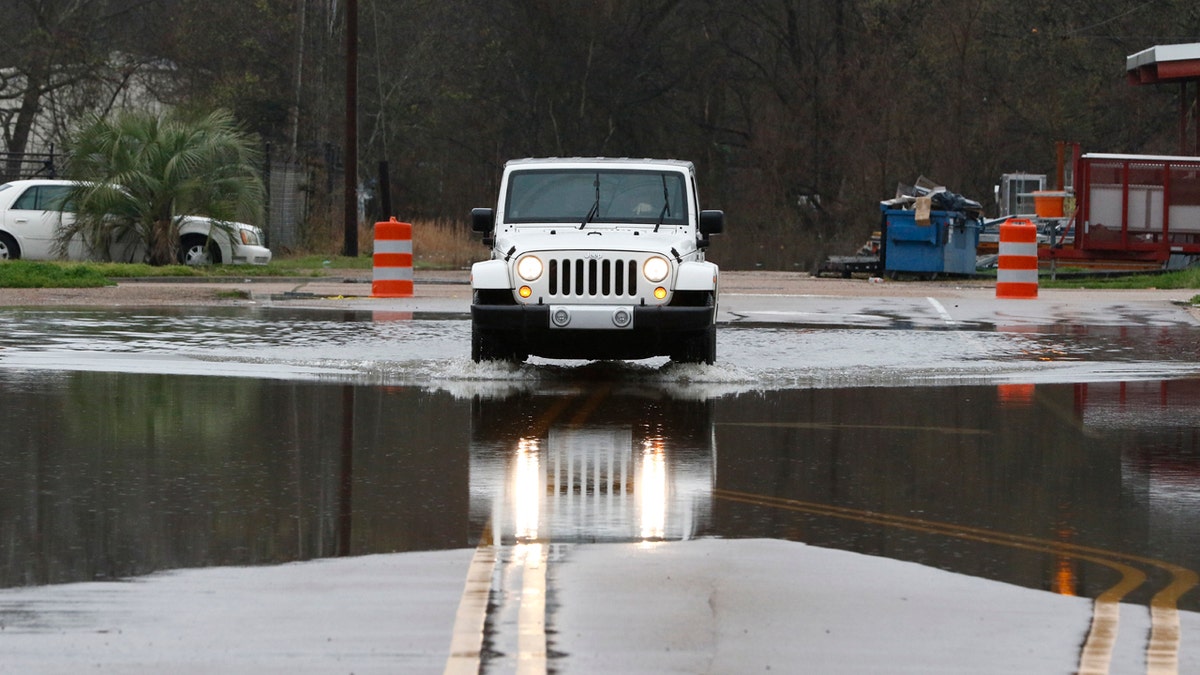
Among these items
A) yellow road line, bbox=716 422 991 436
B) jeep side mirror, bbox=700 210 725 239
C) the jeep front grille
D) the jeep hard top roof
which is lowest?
yellow road line, bbox=716 422 991 436

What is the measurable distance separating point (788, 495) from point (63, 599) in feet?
12.1

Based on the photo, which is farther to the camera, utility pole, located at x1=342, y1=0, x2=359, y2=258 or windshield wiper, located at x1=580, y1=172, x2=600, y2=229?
utility pole, located at x1=342, y1=0, x2=359, y2=258

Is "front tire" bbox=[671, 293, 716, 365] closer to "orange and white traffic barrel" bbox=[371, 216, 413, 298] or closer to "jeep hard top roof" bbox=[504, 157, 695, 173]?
"jeep hard top roof" bbox=[504, 157, 695, 173]

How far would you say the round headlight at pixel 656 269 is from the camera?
13.7 m

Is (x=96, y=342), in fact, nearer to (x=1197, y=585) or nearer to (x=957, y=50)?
(x=1197, y=585)

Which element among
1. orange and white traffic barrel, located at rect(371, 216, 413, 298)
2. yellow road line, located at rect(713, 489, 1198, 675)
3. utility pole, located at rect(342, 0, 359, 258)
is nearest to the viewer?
yellow road line, located at rect(713, 489, 1198, 675)

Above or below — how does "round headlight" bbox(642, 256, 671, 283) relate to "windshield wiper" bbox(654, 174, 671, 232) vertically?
below

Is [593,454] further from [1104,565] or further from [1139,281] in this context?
[1139,281]

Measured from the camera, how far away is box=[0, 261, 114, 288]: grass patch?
25.5m

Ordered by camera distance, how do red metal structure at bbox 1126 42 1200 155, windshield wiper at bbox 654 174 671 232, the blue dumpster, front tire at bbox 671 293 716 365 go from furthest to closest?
red metal structure at bbox 1126 42 1200 155 < the blue dumpster < windshield wiper at bbox 654 174 671 232 < front tire at bbox 671 293 716 365

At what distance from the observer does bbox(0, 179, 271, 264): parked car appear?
31.0 meters

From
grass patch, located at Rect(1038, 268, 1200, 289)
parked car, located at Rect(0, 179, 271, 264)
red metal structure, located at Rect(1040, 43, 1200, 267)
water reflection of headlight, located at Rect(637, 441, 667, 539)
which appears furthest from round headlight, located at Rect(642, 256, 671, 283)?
red metal structure, located at Rect(1040, 43, 1200, 267)

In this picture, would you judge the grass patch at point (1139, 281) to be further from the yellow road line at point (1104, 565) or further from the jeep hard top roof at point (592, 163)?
the yellow road line at point (1104, 565)

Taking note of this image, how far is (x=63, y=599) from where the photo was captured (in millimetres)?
6488
